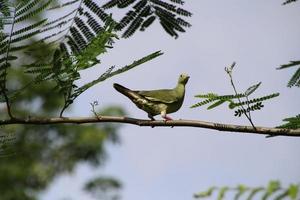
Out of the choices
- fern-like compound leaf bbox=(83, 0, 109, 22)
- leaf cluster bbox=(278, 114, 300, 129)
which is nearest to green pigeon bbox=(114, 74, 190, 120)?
fern-like compound leaf bbox=(83, 0, 109, 22)

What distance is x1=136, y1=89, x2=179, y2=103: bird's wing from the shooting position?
4129 millimetres

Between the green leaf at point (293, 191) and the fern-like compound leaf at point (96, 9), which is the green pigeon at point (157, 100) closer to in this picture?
the fern-like compound leaf at point (96, 9)

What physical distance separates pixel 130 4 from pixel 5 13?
0.82 meters

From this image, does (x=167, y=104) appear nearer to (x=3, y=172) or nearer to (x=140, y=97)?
(x=140, y=97)

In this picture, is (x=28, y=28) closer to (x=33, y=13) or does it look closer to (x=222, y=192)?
(x=33, y=13)

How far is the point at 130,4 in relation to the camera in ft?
12.3

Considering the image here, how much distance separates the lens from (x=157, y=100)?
13.7ft

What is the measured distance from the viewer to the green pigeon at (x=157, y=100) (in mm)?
4027

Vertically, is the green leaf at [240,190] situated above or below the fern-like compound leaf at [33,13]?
below

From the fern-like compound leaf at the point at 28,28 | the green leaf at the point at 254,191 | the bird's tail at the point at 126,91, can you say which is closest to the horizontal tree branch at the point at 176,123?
the fern-like compound leaf at the point at 28,28

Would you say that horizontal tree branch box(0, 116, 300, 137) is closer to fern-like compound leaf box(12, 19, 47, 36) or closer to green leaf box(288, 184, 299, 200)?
fern-like compound leaf box(12, 19, 47, 36)

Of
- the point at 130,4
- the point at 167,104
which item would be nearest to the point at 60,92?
the point at 130,4

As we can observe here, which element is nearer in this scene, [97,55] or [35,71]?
[97,55]

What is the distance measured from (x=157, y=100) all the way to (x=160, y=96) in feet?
0.15
